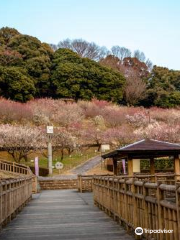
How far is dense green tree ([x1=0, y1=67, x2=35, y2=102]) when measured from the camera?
5097 cm

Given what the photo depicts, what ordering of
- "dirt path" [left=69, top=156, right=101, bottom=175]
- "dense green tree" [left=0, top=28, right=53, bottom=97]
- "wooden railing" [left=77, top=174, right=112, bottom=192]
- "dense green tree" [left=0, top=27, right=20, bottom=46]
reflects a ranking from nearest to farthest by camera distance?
"wooden railing" [left=77, top=174, right=112, bottom=192], "dirt path" [left=69, top=156, right=101, bottom=175], "dense green tree" [left=0, top=28, right=53, bottom=97], "dense green tree" [left=0, top=27, right=20, bottom=46]

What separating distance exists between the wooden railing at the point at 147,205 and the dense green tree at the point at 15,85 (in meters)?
44.1

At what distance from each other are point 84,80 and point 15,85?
37.0 ft

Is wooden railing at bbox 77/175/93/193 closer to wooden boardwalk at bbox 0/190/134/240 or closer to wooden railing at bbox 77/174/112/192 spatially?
A: wooden railing at bbox 77/174/112/192

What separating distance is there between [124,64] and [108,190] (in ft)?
231

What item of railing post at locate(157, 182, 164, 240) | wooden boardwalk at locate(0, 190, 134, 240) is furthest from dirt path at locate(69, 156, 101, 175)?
railing post at locate(157, 182, 164, 240)

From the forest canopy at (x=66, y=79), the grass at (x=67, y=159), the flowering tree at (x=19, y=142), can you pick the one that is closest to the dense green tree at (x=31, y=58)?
the forest canopy at (x=66, y=79)

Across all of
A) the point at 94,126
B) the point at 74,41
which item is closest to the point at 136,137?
the point at 94,126

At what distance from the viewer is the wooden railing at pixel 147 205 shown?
4227 millimetres

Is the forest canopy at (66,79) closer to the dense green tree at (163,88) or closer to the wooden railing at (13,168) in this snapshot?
the dense green tree at (163,88)

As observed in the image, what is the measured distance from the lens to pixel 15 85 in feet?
166

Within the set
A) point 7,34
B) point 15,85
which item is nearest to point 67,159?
point 15,85

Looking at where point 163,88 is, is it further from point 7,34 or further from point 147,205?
point 147,205

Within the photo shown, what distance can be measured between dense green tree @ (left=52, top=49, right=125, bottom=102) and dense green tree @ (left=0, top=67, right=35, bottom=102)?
525cm
